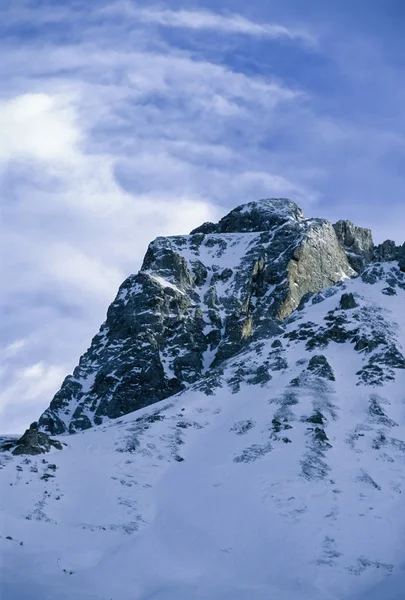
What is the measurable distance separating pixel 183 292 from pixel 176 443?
4970 cm

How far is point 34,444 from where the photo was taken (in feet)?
225

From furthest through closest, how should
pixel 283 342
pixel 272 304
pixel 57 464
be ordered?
pixel 272 304 → pixel 283 342 → pixel 57 464

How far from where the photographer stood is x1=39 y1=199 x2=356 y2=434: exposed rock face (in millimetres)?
103562

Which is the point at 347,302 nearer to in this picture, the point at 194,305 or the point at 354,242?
the point at 194,305

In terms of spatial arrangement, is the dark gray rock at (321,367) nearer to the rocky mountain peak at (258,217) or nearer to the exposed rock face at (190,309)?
the exposed rock face at (190,309)

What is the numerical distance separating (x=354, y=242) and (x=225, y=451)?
79.7m

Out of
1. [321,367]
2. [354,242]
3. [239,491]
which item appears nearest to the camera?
[239,491]

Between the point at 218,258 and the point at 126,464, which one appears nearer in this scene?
the point at 126,464

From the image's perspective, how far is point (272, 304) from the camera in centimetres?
11800

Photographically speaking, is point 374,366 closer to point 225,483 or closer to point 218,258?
point 225,483

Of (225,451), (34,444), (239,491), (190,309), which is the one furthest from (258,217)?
(239,491)

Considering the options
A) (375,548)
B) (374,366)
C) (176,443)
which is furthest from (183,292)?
(375,548)

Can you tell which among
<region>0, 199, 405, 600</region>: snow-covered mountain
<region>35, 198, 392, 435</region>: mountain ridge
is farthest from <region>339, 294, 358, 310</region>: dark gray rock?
<region>35, 198, 392, 435</region>: mountain ridge

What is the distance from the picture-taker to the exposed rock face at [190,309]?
10356 cm
